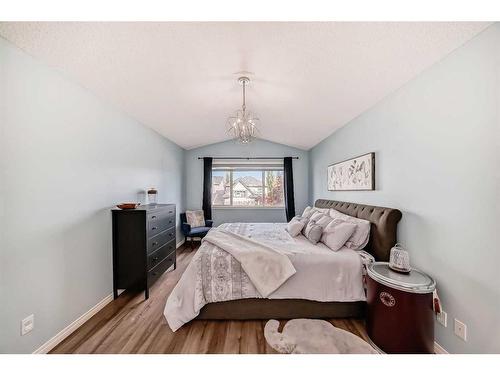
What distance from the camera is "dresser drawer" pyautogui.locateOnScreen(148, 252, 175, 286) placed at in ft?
Result: 7.70

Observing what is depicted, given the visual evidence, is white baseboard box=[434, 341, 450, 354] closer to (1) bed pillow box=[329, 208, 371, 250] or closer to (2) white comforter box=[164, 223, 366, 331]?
(2) white comforter box=[164, 223, 366, 331]

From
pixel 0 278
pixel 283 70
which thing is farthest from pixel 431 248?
pixel 0 278

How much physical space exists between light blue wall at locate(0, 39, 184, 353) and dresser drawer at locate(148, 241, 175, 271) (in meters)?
0.45

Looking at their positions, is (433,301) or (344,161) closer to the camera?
(433,301)

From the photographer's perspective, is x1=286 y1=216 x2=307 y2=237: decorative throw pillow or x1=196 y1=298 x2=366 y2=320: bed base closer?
x1=196 y1=298 x2=366 y2=320: bed base

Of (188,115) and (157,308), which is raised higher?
(188,115)

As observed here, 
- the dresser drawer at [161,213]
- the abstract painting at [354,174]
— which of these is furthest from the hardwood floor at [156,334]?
the abstract painting at [354,174]

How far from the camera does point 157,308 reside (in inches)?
82.7

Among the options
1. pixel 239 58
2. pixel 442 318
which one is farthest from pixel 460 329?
pixel 239 58

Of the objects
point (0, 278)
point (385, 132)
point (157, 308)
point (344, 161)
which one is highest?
point (385, 132)

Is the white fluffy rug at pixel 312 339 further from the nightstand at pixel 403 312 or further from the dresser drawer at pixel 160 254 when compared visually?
the dresser drawer at pixel 160 254

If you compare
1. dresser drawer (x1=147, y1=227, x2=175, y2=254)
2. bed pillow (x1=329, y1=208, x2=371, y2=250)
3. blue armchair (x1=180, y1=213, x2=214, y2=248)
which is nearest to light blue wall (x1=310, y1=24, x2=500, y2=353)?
bed pillow (x1=329, y1=208, x2=371, y2=250)
